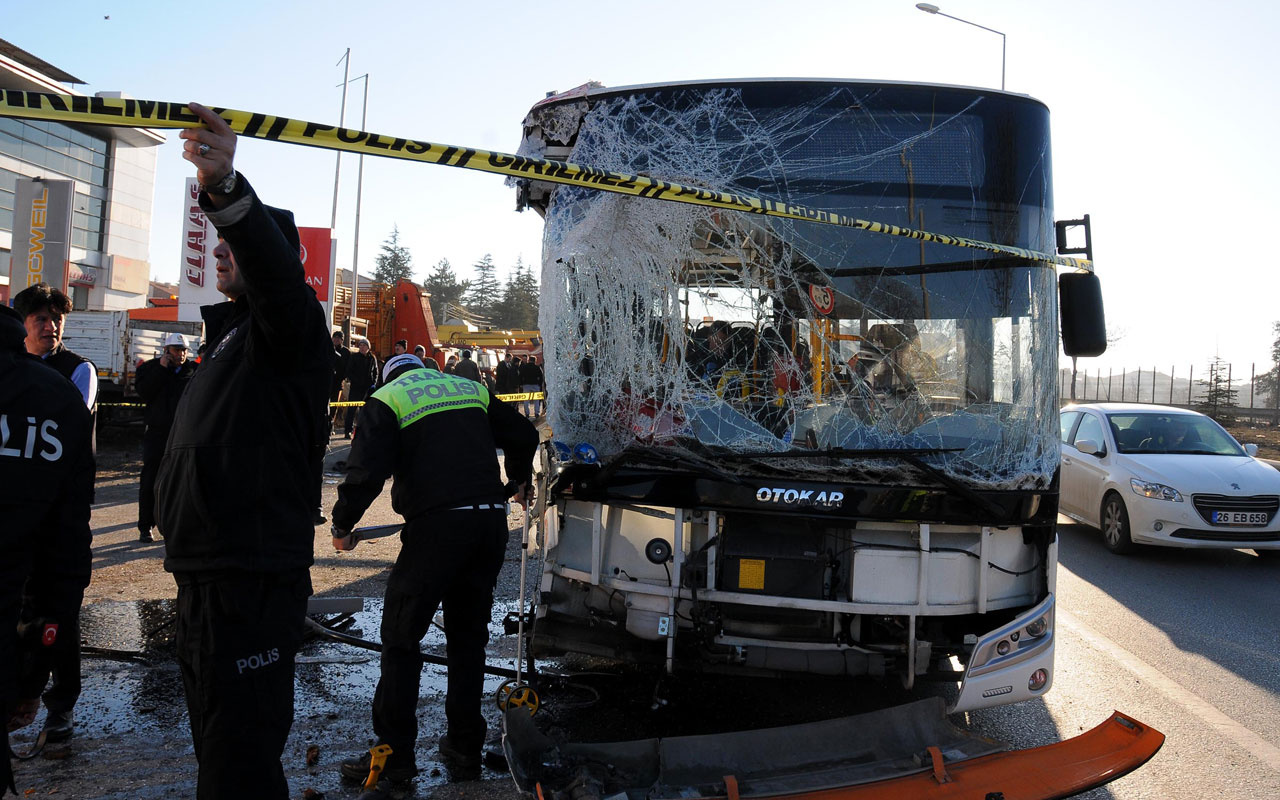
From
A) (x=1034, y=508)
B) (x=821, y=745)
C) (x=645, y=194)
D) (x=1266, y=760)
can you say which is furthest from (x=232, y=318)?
(x=1266, y=760)

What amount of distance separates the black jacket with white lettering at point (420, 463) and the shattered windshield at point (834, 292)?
0.62 m

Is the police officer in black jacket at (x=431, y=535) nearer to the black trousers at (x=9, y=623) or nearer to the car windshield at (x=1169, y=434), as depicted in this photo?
the black trousers at (x=9, y=623)

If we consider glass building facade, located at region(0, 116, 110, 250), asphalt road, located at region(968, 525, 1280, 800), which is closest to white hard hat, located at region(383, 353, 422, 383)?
asphalt road, located at region(968, 525, 1280, 800)

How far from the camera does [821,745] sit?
3.83 metres

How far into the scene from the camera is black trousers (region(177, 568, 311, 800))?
8.06 feet

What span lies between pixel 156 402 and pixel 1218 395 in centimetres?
2964

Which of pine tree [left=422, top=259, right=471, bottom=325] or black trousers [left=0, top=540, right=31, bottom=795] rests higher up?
pine tree [left=422, top=259, right=471, bottom=325]

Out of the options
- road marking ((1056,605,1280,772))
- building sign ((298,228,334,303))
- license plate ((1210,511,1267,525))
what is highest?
building sign ((298,228,334,303))

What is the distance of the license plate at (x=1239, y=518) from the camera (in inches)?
Answer: 346

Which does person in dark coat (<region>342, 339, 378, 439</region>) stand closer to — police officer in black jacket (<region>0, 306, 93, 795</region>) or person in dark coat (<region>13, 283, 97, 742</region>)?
person in dark coat (<region>13, 283, 97, 742</region>)

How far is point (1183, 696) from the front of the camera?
5223 millimetres

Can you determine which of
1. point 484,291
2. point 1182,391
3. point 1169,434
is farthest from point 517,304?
point 1169,434

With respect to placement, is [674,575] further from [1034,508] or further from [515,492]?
[1034,508]

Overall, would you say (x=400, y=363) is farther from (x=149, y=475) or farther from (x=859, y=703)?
(x=149, y=475)
